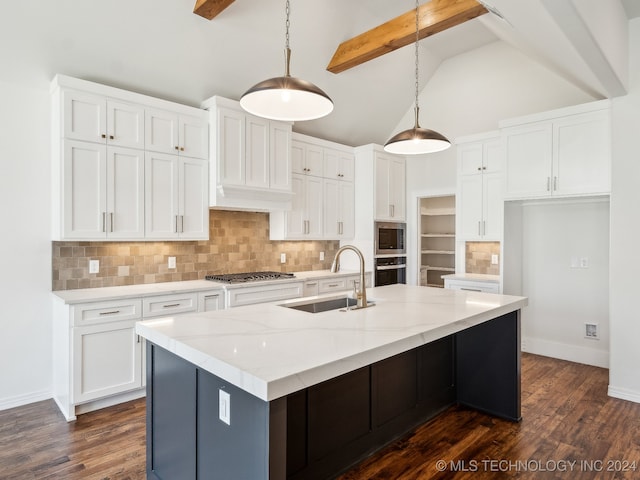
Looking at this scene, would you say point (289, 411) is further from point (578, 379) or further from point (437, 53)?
point (437, 53)

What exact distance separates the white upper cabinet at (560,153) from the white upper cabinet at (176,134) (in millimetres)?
3225

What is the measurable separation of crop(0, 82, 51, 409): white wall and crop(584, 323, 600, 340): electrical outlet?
529 cm

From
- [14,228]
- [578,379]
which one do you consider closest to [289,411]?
[14,228]

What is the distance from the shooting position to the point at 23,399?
3.23 metres

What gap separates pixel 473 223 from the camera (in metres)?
4.84

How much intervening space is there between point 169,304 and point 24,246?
4.03 feet

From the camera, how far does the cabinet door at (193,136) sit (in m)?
3.74

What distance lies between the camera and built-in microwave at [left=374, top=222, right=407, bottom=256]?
535 centimetres

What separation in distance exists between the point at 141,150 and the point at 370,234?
2985 mm

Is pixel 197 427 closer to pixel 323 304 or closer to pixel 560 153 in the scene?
pixel 323 304

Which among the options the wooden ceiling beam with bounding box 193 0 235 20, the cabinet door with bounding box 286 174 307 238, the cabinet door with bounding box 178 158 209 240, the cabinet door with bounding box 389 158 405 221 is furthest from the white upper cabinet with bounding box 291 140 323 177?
the wooden ceiling beam with bounding box 193 0 235 20

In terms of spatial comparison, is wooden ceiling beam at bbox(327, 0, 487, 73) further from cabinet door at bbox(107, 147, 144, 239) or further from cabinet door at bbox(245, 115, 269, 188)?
cabinet door at bbox(107, 147, 144, 239)

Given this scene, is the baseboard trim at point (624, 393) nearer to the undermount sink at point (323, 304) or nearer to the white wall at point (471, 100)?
the undermount sink at point (323, 304)

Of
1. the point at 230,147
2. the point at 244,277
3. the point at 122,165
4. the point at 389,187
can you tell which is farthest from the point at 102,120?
the point at 389,187
